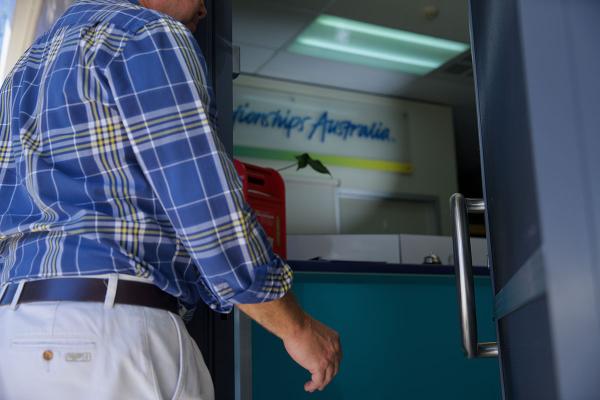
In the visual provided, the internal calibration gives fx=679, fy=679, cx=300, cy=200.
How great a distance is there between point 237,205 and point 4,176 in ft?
1.68

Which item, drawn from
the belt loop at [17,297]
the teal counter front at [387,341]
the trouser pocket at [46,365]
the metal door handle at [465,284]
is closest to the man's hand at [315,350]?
the metal door handle at [465,284]

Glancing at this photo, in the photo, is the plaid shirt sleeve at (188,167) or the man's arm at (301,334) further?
the man's arm at (301,334)

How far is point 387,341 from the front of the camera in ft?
8.48

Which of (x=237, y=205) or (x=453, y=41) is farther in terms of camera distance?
(x=453, y=41)

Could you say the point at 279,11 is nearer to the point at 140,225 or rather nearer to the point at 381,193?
the point at 381,193

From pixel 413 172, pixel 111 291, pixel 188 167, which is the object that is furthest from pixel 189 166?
pixel 413 172

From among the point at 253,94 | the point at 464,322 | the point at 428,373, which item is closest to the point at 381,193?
the point at 253,94

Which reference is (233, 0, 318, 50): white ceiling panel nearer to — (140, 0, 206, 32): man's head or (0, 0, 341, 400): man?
(140, 0, 206, 32): man's head

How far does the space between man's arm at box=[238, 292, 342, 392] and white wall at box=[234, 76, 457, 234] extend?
19.7 feet

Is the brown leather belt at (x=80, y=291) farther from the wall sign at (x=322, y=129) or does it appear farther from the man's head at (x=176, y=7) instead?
the wall sign at (x=322, y=129)

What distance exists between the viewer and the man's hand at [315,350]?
130cm

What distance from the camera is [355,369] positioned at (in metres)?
2.49

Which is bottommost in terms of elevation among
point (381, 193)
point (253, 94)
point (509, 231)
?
point (509, 231)

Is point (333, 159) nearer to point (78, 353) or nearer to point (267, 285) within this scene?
point (267, 285)
